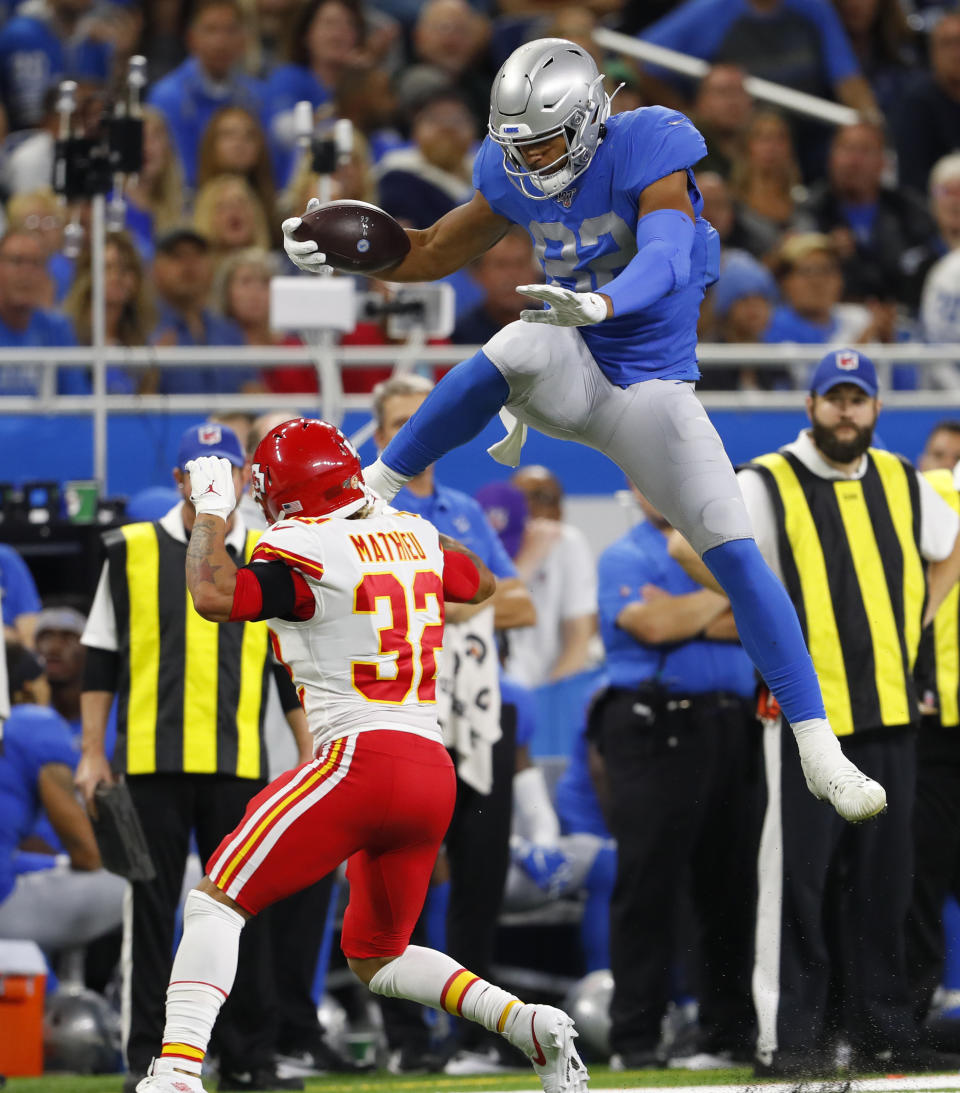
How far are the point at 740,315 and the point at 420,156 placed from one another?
1.82 meters

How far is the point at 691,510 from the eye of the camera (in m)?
5.30

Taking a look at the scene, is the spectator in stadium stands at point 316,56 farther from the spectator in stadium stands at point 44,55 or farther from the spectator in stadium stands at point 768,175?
the spectator in stadium stands at point 768,175

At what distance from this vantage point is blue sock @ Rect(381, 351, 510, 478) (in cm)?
525

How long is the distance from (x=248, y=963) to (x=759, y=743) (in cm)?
183

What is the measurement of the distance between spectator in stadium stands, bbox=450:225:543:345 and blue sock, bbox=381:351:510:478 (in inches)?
164

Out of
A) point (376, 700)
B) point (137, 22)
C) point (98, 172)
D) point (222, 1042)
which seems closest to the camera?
point (376, 700)

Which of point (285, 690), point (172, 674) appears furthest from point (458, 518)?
point (172, 674)

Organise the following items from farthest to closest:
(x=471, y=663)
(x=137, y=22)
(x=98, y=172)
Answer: (x=137, y=22) → (x=98, y=172) → (x=471, y=663)

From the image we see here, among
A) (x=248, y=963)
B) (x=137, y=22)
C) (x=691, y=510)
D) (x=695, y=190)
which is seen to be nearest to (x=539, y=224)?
(x=695, y=190)

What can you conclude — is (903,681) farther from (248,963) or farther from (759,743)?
(248,963)

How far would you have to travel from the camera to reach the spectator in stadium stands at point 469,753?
7.09 metres

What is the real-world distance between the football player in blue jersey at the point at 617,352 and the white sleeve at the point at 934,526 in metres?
1.66

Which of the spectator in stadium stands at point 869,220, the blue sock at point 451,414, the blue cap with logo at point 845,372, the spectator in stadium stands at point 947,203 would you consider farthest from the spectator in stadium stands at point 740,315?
the blue sock at point 451,414

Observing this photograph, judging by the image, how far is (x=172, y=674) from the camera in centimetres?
661
